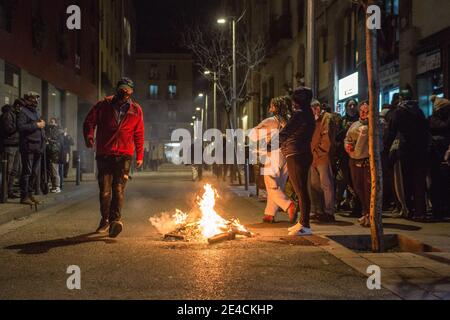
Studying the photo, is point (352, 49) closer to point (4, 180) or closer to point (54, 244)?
point (4, 180)

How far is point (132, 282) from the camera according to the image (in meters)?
5.14

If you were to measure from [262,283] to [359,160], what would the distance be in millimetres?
4432

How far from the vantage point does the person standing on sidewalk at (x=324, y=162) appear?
9328 millimetres

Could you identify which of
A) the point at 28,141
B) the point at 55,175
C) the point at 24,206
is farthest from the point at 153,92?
the point at 24,206

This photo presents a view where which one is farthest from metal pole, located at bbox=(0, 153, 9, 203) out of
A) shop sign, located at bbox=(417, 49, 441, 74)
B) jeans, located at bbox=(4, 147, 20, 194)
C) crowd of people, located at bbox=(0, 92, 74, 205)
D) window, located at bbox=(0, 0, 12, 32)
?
shop sign, located at bbox=(417, 49, 441, 74)

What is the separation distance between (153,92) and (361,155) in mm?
89938

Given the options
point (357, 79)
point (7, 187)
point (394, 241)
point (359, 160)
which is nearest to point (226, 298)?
point (394, 241)

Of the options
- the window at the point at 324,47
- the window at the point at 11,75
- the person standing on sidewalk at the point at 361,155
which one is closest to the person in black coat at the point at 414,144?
the person standing on sidewalk at the point at 361,155

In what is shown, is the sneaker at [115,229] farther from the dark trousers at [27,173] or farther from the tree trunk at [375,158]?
the dark trousers at [27,173]

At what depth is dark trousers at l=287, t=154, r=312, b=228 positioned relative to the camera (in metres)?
7.92

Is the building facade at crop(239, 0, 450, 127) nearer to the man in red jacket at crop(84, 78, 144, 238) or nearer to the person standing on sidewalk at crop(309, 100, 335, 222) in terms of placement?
the person standing on sidewalk at crop(309, 100, 335, 222)

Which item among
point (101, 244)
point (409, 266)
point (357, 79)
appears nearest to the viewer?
point (409, 266)

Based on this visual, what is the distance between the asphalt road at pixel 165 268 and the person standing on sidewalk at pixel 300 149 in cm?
48

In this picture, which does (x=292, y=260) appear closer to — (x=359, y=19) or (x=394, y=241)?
(x=394, y=241)
